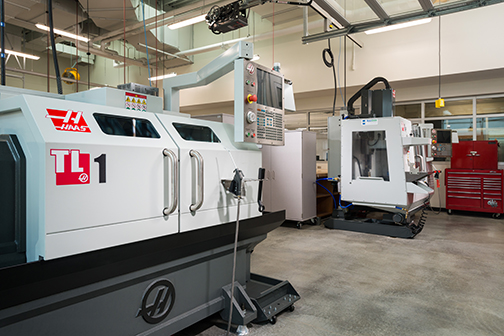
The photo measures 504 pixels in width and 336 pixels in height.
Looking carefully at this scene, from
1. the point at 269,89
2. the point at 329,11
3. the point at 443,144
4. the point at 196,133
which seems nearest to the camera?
the point at 196,133

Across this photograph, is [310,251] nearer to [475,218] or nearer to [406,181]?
[406,181]

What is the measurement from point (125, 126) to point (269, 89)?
938 mm

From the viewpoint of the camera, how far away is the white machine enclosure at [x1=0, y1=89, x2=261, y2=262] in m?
1.16

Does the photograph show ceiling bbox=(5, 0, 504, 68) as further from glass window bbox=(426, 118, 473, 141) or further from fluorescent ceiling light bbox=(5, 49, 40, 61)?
glass window bbox=(426, 118, 473, 141)

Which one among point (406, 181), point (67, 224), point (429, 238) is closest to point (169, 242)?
point (67, 224)

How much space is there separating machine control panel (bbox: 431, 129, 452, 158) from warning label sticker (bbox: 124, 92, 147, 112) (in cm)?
555

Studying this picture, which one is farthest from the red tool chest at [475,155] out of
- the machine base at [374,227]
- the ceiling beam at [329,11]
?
the ceiling beam at [329,11]

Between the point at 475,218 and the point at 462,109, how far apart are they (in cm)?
218

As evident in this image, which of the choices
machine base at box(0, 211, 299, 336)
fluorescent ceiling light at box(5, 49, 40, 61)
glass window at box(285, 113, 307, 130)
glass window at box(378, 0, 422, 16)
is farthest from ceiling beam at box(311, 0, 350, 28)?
fluorescent ceiling light at box(5, 49, 40, 61)

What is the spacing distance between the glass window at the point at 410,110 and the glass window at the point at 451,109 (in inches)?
5.8

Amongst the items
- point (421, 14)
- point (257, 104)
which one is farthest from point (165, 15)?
point (257, 104)

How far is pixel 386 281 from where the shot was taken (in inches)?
112

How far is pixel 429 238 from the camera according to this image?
4.36 meters

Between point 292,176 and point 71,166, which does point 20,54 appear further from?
point 71,166
